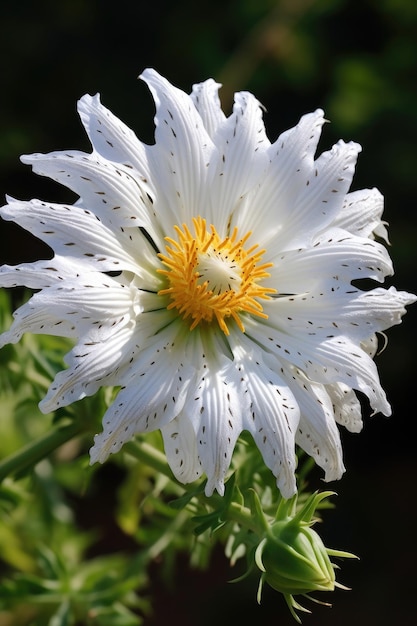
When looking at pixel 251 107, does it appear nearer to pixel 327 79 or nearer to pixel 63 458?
pixel 63 458

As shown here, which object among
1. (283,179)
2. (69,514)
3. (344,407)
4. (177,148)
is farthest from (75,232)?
(69,514)

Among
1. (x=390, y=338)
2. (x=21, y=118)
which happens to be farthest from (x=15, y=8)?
(x=390, y=338)

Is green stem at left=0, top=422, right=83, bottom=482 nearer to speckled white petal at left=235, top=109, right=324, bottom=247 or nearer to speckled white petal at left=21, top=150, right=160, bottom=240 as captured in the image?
speckled white petal at left=21, top=150, right=160, bottom=240

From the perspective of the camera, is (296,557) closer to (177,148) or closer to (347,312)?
(347,312)

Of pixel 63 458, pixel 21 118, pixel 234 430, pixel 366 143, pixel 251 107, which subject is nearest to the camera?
pixel 234 430

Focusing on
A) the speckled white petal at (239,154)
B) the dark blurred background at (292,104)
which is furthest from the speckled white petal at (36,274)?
the dark blurred background at (292,104)

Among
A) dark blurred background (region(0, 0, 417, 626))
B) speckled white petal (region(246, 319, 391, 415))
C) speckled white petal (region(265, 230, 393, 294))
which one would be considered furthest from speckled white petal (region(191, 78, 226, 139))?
dark blurred background (region(0, 0, 417, 626))
